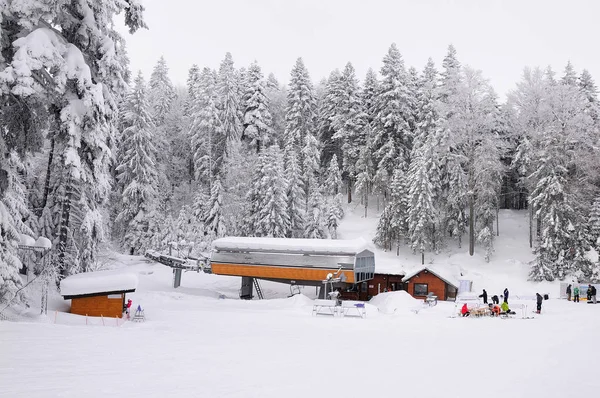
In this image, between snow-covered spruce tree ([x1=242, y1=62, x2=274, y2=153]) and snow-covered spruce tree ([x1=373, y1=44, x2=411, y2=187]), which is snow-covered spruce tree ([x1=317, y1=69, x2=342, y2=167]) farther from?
snow-covered spruce tree ([x1=242, y1=62, x2=274, y2=153])

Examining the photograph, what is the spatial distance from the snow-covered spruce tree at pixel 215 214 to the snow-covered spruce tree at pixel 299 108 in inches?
537

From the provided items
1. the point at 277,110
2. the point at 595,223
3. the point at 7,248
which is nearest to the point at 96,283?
the point at 7,248

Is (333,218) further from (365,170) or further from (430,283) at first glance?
(430,283)

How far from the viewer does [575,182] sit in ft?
135

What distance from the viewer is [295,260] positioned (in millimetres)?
34375

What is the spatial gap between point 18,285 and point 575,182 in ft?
136

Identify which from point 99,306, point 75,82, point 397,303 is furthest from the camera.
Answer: point 397,303

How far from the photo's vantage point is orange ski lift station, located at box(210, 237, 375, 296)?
1320 inches

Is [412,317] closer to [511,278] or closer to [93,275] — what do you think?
[93,275]

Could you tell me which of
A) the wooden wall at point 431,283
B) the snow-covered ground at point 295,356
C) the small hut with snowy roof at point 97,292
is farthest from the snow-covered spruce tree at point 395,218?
the small hut with snowy roof at point 97,292

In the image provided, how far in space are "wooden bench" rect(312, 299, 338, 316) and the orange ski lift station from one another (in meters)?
6.21

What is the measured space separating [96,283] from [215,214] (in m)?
27.0

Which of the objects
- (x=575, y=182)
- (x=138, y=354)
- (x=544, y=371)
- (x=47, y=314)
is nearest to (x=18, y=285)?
(x=47, y=314)

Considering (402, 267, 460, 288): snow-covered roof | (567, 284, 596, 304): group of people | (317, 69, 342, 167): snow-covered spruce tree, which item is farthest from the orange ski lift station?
(317, 69, 342, 167): snow-covered spruce tree
